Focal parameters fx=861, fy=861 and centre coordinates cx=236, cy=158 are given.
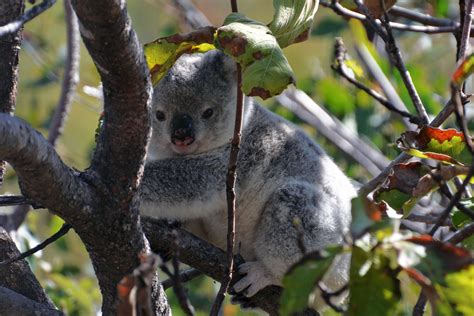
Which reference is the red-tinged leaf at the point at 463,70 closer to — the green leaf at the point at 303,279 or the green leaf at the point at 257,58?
the green leaf at the point at 257,58

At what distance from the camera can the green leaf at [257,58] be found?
1.98m

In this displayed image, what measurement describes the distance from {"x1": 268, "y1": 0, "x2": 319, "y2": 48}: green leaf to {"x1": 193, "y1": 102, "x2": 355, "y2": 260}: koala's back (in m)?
1.36

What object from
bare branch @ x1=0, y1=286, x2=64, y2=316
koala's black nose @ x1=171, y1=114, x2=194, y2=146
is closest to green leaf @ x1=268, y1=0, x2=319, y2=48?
bare branch @ x1=0, y1=286, x2=64, y2=316

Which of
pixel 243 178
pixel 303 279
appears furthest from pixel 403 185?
pixel 243 178

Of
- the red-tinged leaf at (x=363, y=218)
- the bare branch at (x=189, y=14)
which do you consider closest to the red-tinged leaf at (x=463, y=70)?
the red-tinged leaf at (x=363, y=218)

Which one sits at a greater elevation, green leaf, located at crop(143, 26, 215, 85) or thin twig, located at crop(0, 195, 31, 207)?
green leaf, located at crop(143, 26, 215, 85)

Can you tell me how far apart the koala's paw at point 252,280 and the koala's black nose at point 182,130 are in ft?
2.03

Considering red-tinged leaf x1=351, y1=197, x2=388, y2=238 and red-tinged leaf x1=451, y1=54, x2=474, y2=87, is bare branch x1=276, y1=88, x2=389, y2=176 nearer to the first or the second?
red-tinged leaf x1=451, y1=54, x2=474, y2=87

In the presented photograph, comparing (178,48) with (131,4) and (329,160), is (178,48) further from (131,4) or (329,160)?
(131,4)

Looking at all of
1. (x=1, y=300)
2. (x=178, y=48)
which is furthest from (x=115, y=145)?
(x=1, y=300)

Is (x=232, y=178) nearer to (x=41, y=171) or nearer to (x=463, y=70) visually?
(x=41, y=171)

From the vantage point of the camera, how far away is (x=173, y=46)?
2.42 m

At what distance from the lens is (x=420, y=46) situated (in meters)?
6.16

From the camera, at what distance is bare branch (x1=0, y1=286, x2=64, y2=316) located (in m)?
2.57
